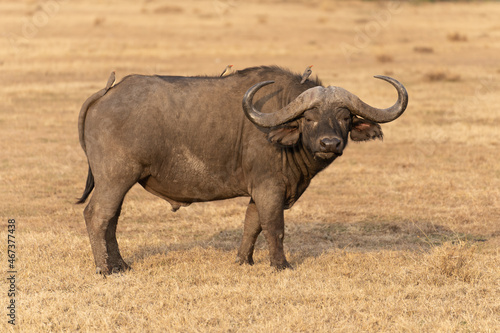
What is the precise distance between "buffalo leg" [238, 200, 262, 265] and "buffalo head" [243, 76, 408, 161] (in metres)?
0.99

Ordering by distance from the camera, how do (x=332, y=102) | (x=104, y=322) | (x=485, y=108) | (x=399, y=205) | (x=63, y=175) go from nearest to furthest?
(x=104, y=322) → (x=332, y=102) → (x=399, y=205) → (x=63, y=175) → (x=485, y=108)

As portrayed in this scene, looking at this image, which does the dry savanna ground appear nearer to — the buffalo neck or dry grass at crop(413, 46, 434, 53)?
the buffalo neck

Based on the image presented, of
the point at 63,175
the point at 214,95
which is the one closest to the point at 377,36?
the point at 63,175

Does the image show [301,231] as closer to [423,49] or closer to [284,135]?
[284,135]

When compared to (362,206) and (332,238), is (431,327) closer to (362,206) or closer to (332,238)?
(332,238)

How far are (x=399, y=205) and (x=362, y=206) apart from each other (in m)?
0.52

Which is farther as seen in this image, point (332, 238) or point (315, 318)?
point (332, 238)

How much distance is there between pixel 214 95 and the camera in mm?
7395

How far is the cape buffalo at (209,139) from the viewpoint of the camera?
698 cm

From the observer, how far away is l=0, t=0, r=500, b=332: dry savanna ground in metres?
6.30

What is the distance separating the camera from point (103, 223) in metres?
7.20

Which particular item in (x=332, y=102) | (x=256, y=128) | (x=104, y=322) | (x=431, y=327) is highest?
(x=332, y=102)

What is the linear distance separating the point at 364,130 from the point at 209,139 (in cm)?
153

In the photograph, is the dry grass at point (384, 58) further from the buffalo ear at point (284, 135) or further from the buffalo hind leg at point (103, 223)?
the buffalo hind leg at point (103, 223)
